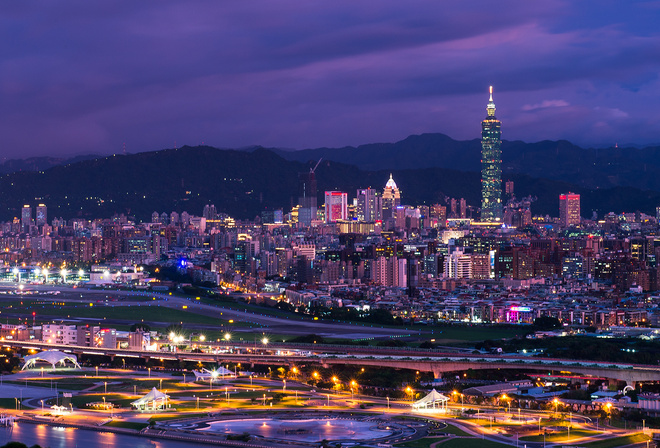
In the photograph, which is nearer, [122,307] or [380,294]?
[122,307]

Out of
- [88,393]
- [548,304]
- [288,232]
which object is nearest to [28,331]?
[88,393]

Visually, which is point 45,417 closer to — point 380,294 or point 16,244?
point 380,294

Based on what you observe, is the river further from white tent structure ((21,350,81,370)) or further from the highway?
the highway

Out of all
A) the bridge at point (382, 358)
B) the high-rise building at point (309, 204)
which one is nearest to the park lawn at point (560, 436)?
the bridge at point (382, 358)

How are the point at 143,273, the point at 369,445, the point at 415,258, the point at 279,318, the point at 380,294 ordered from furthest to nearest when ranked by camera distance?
1. the point at 143,273
2. the point at 415,258
3. the point at 380,294
4. the point at 279,318
5. the point at 369,445

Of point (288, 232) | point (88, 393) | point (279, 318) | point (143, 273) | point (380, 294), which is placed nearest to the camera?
point (88, 393)

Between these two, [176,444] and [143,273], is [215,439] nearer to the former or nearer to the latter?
[176,444]
